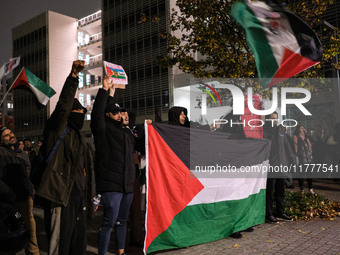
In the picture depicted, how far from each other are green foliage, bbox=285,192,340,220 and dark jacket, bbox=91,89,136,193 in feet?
14.6

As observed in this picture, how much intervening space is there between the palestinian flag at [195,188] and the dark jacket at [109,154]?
46cm

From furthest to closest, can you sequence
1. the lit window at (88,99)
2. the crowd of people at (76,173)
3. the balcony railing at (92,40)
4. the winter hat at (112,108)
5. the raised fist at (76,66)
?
1. the lit window at (88,99)
2. the balcony railing at (92,40)
3. the winter hat at (112,108)
4. the crowd of people at (76,173)
5. the raised fist at (76,66)

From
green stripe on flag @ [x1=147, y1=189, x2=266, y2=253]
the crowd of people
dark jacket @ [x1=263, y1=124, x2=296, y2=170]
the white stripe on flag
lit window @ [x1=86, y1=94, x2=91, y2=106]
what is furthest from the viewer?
lit window @ [x1=86, y1=94, x2=91, y2=106]

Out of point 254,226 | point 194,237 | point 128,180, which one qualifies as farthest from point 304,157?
point 128,180

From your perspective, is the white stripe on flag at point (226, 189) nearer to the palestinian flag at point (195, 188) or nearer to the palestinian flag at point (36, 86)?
the palestinian flag at point (195, 188)

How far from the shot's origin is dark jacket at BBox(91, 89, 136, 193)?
14.6 ft

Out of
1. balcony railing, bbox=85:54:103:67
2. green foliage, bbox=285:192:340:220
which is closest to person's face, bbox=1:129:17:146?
green foliage, bbox=285:192:340:220

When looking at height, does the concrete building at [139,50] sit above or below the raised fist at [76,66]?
above

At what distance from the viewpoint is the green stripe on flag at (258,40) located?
6793 millimetres

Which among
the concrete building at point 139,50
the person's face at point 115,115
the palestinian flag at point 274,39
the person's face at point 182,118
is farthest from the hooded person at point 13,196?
the concrete building at point 139,50

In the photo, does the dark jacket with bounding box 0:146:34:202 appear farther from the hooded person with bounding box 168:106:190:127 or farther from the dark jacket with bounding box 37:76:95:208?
the hooded person with bounding box 168:106:190:127

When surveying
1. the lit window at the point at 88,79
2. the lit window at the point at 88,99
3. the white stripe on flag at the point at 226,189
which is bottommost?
the white stripe on flag at the point at 226,189

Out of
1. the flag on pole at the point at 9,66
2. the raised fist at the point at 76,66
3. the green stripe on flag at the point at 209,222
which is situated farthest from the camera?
the flag on pole at the point at 9,66

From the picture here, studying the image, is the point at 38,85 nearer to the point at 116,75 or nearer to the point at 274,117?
the point at 116,75
